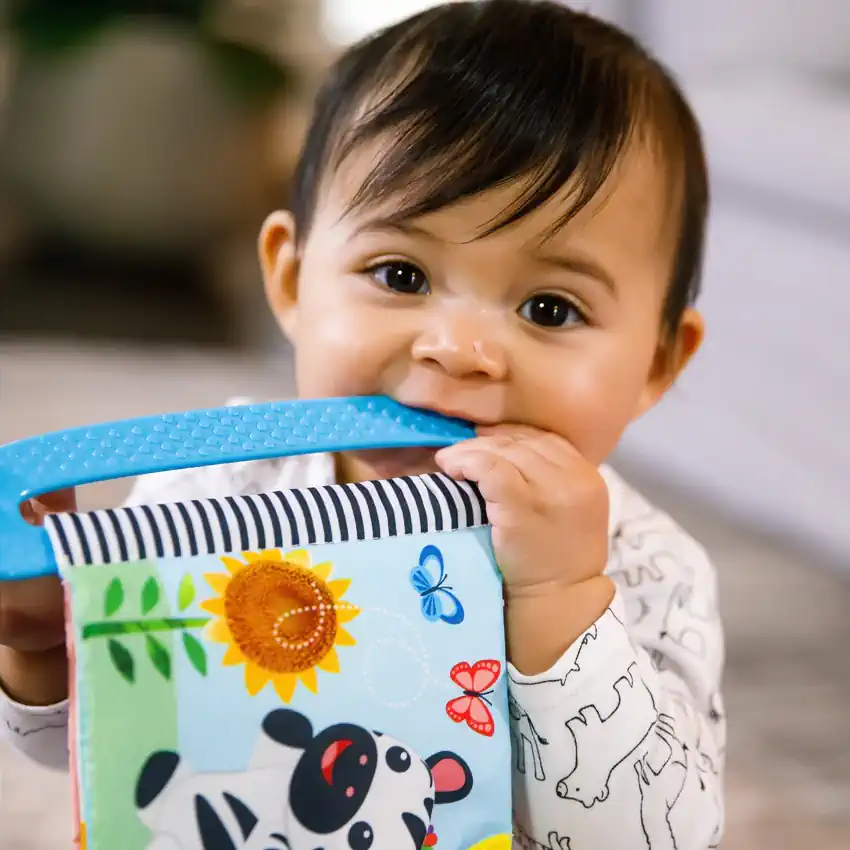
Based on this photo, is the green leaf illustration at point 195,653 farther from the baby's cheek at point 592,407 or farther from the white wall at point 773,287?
the white wall at point 773,287

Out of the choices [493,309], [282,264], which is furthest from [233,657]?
[282,264]

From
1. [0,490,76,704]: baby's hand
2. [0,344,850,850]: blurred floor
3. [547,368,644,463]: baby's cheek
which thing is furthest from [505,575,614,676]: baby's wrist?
[0,344,850,850]: blurred floor

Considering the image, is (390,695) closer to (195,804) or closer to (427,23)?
(195,804)

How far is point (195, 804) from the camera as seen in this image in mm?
460

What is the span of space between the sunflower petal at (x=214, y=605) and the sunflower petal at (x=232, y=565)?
0.04 ft

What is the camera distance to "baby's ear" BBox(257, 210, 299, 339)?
738mm

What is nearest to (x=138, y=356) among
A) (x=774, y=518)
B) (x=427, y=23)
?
(x=774, y=518)

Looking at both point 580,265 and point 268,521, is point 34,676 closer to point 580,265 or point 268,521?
point 268,521

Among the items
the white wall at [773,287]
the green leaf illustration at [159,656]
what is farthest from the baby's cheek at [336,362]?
the white wall at [773,287]

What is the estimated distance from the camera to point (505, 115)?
61 centimetres

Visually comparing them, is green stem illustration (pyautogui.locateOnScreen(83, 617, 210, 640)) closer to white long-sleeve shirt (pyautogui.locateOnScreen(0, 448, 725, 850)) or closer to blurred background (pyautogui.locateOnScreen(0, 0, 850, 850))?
white long-sleeve shirt (pyautogui.locateOnScreen(0, 448, 725, 850))

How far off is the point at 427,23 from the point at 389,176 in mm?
136

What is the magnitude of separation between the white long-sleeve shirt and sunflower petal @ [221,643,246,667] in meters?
0.13

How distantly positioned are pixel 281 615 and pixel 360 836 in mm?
99
